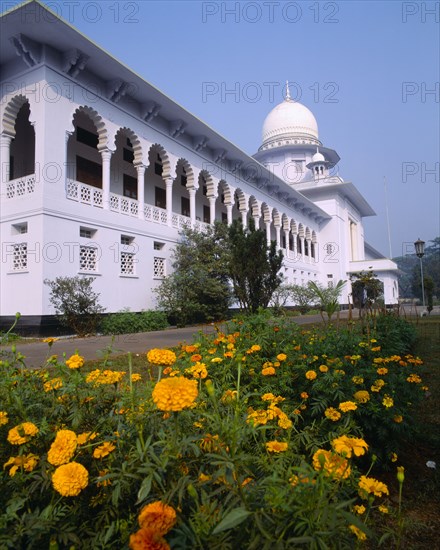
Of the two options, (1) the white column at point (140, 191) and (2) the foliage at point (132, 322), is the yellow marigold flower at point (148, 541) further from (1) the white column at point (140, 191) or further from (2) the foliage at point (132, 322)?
(1) the white column at point (140, 191)

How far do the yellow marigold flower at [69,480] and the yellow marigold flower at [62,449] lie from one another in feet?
0.21

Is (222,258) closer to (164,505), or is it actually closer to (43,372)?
(43,372)

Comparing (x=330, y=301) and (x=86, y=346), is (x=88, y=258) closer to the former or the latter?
(x=86, y=346)

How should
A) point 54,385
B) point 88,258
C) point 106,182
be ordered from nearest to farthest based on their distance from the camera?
1. point 54,385
2. point 88,258
3. point 106,182

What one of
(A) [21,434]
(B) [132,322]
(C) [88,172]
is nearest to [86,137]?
(C) [88,172]

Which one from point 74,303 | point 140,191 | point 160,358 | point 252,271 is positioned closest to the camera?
point 160,358

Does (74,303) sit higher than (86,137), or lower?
lower

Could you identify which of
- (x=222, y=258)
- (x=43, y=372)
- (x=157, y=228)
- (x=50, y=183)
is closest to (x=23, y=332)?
(x=50, y=183)

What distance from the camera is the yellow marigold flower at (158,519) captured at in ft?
2.93

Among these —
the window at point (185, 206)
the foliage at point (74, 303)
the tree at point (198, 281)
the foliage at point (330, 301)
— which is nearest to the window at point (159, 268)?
the tree at point (198, 281)

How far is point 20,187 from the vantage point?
10445 mm

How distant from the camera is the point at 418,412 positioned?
329 centimetres

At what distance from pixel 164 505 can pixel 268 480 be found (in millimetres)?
277

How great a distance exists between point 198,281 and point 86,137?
6235 mm
